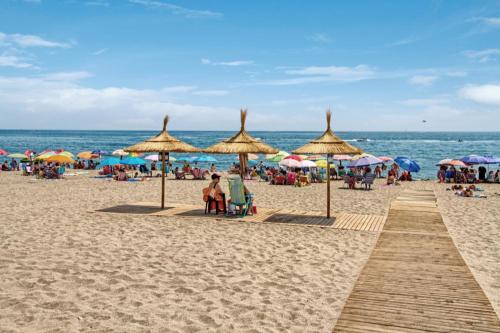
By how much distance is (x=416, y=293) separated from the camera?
583 cm

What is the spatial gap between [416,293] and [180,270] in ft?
11.6

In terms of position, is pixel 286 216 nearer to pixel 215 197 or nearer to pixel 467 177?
pixel 215 197

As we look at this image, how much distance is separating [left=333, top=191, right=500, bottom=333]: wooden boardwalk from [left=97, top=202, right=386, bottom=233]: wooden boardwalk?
1625 millimetres

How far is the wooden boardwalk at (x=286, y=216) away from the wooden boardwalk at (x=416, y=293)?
163cm

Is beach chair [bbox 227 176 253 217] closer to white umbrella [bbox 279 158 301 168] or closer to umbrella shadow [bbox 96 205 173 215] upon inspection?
umbrella shadow [bbox 96 205 173 215]

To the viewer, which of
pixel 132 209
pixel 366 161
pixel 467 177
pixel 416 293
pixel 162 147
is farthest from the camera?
pixel 467 177

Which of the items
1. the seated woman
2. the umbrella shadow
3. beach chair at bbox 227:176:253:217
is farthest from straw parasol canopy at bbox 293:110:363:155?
the umbrella shadow

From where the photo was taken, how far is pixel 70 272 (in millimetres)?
6656

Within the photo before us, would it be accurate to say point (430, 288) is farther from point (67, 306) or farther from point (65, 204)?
point (65, 204)

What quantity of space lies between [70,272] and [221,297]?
254 cm

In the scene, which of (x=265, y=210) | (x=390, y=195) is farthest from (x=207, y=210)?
(x=390, y=195)

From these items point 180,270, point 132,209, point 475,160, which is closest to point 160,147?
point 132,209

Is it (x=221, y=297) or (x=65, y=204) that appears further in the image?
(x=65, y=204)

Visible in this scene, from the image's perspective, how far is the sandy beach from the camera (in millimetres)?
5035
